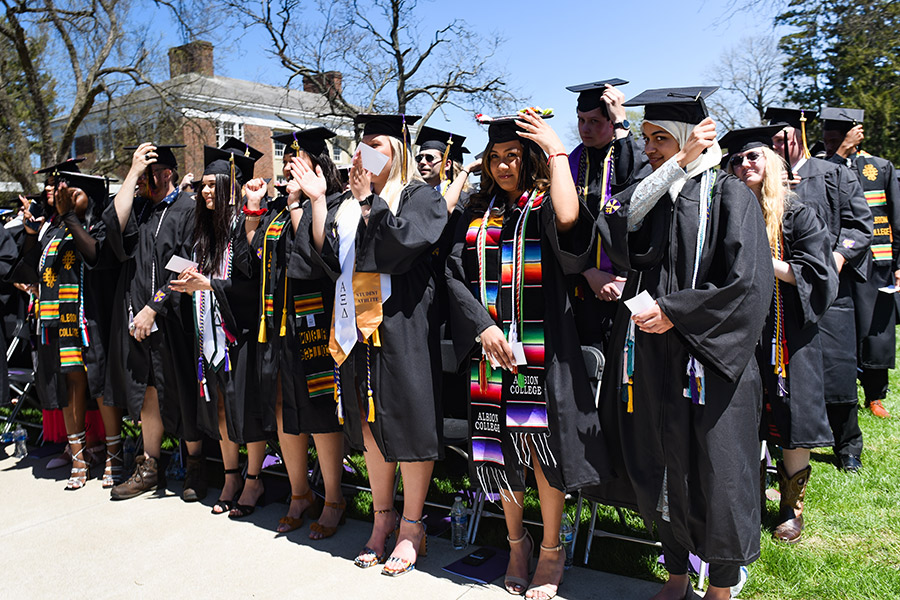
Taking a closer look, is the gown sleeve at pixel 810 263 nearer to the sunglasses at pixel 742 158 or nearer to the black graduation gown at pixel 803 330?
the black graduation gown at pixel 803 330

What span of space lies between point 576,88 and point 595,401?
5.86ft

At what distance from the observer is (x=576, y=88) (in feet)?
13.4

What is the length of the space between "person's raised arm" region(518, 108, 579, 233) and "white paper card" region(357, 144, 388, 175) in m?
0.80

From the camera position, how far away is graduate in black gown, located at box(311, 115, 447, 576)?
362 centimetres

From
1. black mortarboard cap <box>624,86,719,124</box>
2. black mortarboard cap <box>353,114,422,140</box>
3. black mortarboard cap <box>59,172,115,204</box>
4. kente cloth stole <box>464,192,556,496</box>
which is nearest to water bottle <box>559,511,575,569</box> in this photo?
kente cloth stole <box>464,192,556,496</box>

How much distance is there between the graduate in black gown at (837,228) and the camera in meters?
4.32

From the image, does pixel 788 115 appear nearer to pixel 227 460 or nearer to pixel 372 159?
pixel 372 159

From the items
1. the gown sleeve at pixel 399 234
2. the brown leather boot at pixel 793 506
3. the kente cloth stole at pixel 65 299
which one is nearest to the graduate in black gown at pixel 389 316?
the gown sleeve at pixel 399 234

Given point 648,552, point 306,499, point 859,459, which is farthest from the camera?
point 859,459

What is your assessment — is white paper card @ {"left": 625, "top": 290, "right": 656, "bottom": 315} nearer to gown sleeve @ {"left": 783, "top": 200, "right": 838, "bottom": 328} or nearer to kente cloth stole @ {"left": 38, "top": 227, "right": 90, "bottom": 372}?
gown sleeve @ {"left": 783, "top": 200, "right": 838, "bottom": 328}

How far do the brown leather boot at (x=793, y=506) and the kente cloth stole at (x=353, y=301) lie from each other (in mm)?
2232

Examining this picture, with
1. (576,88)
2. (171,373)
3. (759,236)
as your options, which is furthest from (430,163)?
(759,236)

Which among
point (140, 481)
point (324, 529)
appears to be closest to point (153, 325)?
point (140, 481)

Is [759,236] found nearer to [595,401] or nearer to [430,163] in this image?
[595,401]
